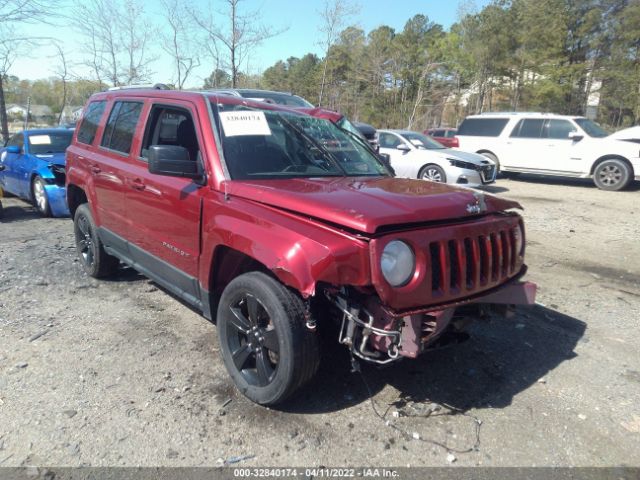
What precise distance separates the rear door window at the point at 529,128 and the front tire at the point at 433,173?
4110 mm

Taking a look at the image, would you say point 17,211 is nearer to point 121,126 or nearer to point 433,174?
point 121,126

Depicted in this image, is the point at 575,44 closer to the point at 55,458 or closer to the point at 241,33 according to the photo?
the point at 241,33

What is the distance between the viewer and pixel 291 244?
2572 mm

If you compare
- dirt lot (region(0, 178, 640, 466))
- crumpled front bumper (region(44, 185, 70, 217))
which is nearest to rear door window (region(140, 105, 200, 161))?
dirt lot (region(0, 178, 640, 466))

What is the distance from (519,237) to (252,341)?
1.95 m

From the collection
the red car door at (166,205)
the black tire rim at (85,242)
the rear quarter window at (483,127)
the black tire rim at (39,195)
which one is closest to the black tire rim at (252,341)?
the red car door at (166,205)

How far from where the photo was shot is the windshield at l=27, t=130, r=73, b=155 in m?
9.01

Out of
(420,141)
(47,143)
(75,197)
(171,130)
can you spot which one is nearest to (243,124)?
(171,130)

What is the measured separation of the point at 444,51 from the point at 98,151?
3754 cm

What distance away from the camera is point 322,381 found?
336cm

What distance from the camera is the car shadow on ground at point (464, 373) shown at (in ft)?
10.4

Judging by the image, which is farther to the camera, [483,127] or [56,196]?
[483,127]

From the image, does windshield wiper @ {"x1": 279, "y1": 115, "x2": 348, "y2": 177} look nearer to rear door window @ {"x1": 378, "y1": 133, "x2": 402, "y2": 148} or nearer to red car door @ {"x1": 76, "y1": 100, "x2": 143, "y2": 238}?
red car door @ {"x1": 76, "y1": 100, "x2": 143, "y2": 238}

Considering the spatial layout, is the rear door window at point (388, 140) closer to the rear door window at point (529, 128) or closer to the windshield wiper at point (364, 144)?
the rear door window at point (529, 128)
